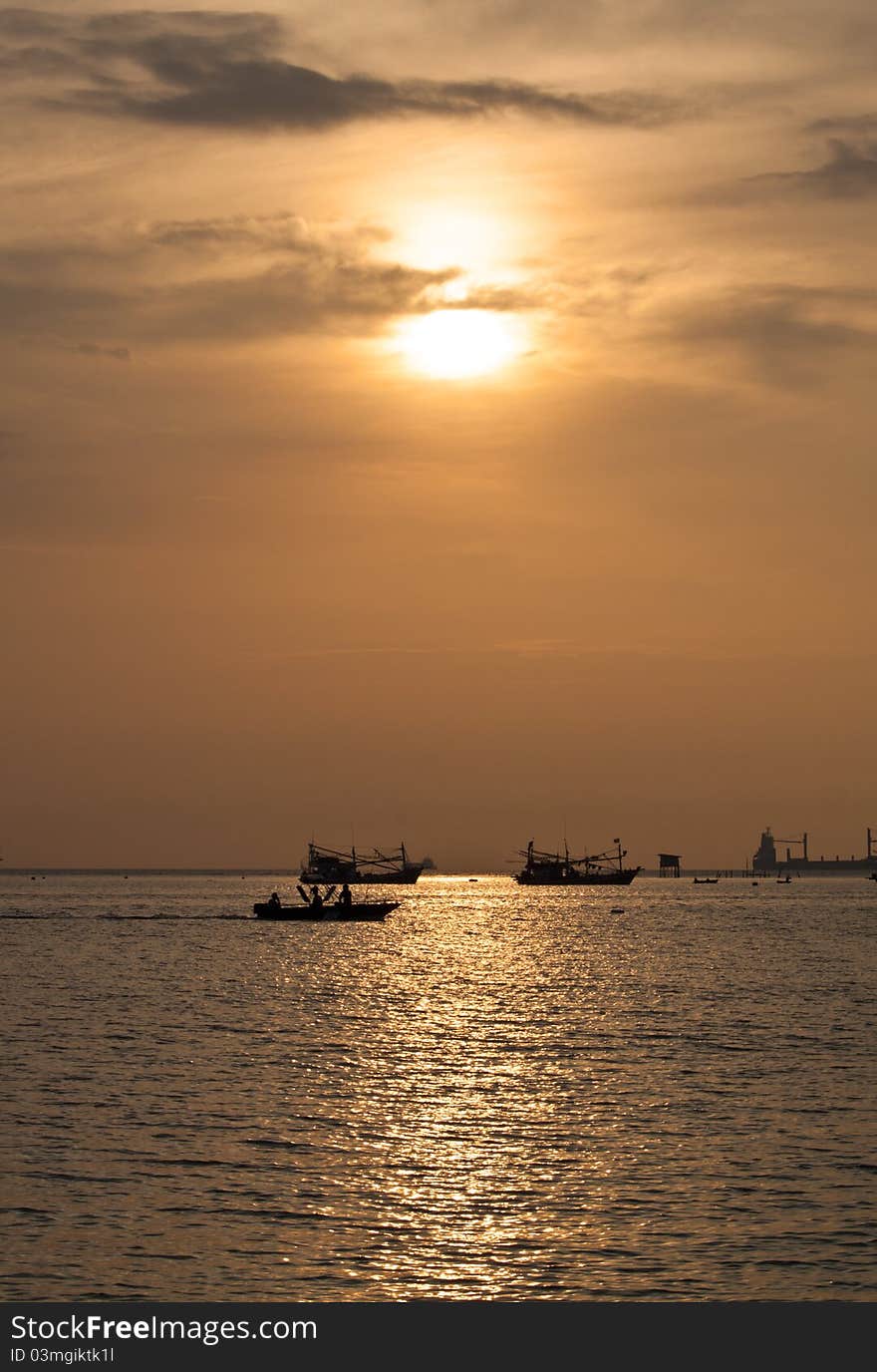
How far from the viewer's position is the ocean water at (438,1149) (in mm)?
31953

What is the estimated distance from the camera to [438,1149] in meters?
44.6

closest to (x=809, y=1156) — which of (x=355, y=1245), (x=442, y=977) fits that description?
(x=355, y=1245)

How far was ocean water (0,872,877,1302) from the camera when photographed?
1258 inches

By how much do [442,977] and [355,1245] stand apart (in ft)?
284
